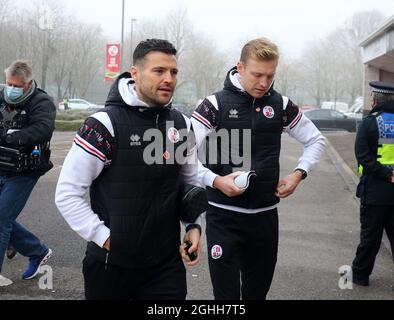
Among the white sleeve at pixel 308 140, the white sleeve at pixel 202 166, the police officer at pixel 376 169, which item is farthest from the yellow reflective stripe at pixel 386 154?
the white sleeve at pixel 202 166

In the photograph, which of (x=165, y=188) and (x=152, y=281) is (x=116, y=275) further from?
(x=165, y=188)

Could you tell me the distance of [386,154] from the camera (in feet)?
15.4

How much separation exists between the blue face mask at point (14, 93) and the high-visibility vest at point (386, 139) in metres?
3.18

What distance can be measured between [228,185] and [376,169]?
2065 millimetres

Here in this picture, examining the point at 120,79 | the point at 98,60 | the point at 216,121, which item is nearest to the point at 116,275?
the point at 120,79

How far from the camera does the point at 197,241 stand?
2.69m

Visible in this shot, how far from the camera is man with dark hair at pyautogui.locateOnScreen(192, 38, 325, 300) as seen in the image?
3.28m

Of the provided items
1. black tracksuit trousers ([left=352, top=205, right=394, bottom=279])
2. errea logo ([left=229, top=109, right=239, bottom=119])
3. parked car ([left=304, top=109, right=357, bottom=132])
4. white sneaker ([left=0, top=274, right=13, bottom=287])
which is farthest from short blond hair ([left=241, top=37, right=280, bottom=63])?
parked car ([left=304, top=109, right=357, bottom=132])

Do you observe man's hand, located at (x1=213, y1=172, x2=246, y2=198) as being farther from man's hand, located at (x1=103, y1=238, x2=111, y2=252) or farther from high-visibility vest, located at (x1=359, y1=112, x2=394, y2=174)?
high-visibility vest, located at (x1=359, y1=112, x2=394, y2=174)

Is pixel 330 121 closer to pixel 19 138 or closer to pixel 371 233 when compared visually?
pixel 371 233

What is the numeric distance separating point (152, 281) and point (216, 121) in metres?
1.20

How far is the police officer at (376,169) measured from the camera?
4.65 m

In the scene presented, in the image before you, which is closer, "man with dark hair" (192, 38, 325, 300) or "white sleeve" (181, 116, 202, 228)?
"white sleeve" (181, 116, 202, 228)

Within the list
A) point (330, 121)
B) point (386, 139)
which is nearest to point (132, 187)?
point (386, 139)
